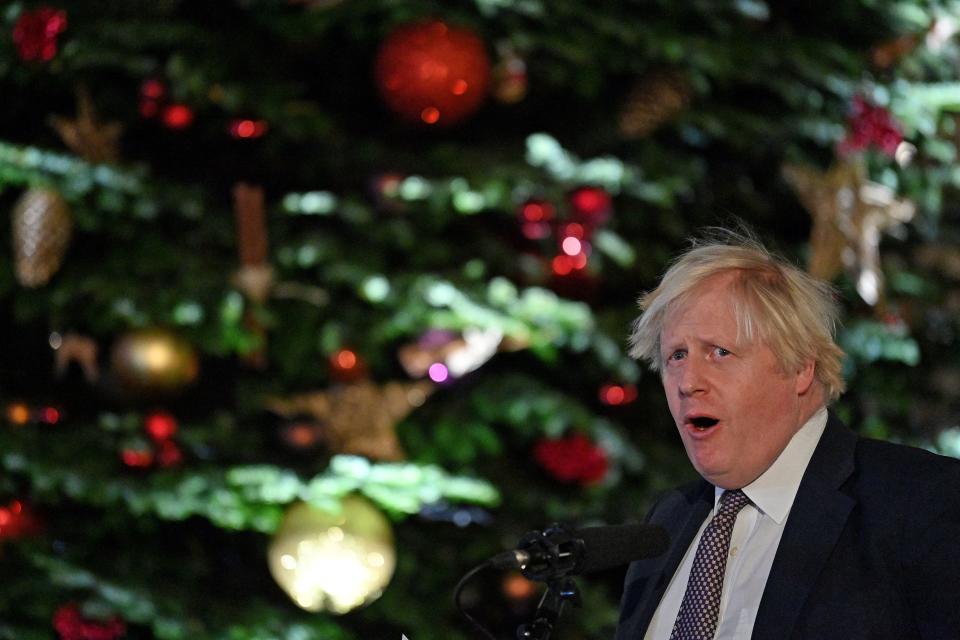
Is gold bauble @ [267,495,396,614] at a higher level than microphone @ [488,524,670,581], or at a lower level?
lower

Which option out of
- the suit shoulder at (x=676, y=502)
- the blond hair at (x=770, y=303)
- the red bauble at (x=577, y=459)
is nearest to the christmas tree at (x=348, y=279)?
the red bauble at (x=577, y=459)

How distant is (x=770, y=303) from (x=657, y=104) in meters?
2.07

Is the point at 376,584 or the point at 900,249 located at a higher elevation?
the point at 900,249

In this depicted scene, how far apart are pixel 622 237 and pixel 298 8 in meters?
1.19

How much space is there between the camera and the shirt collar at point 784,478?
1597 millimetres

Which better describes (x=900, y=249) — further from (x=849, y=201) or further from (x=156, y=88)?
(x=156, y=88)

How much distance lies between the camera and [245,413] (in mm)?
3320

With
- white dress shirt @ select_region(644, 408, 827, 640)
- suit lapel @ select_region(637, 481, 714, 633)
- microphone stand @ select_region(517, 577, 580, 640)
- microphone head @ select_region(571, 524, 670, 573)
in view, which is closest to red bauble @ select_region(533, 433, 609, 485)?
suit lapel @ select_region(637, 481, 714, 633)

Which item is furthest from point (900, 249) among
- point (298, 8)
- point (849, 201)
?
point (298, 8)

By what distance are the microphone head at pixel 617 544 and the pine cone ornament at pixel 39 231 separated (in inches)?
83.3

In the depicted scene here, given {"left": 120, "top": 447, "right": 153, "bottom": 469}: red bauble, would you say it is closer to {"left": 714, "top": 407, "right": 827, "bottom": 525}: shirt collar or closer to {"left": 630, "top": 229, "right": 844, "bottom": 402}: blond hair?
{"left": 630, "top": 229, "right": 844, "bottom": 402}: blond hair

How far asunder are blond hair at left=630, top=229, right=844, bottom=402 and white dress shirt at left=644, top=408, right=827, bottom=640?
0.09 m

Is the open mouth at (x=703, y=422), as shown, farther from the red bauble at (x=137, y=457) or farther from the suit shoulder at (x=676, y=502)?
the red bauble at (x=137, y=457)

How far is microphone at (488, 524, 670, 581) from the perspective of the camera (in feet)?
4.43
